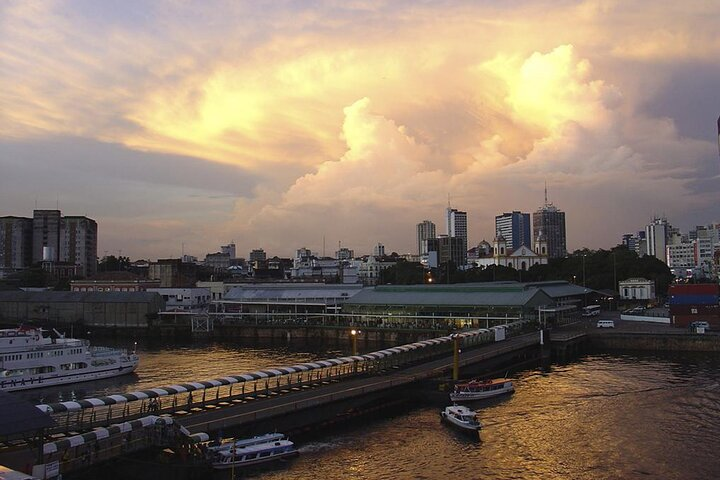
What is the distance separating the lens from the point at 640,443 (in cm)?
2805

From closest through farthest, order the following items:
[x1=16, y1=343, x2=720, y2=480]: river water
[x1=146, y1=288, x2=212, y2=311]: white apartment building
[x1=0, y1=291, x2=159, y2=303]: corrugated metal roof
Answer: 1. [x1=16, y1=343, x2=720, y2=480]: river water
2. [x1=0, y1=291, x2=159, y2=303]: corrugated metal roof
3. [x1=146, y1=288, x2=212, y2=311]: white apartment building

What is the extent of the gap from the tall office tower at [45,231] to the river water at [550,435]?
141 metres

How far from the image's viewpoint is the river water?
81.8 ft

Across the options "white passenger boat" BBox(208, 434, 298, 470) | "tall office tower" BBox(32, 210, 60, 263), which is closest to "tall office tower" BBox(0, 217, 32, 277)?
"tall office tower" BBox(32, 210, 60, 263)

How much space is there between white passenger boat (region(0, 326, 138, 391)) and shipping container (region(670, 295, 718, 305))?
2138 inches

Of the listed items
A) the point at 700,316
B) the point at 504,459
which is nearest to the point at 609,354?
the point at 700,316

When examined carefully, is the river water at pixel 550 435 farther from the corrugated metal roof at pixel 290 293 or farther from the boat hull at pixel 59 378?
the corrugated metal roof at pixel 290 293

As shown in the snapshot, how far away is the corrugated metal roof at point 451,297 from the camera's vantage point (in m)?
67.1

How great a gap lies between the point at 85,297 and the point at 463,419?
2826 inches

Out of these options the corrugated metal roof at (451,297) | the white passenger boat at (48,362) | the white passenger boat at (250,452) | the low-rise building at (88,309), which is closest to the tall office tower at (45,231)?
the low-rise building at (88,309)

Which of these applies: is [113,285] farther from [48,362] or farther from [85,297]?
[48,362]

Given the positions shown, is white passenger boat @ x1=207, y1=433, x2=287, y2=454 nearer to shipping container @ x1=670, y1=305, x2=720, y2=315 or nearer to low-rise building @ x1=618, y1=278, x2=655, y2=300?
shipping container @ x1=670, y1=305, x2=720, y2=315

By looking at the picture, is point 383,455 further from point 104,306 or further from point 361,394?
point 104,306

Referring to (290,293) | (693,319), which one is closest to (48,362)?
(290,293)
